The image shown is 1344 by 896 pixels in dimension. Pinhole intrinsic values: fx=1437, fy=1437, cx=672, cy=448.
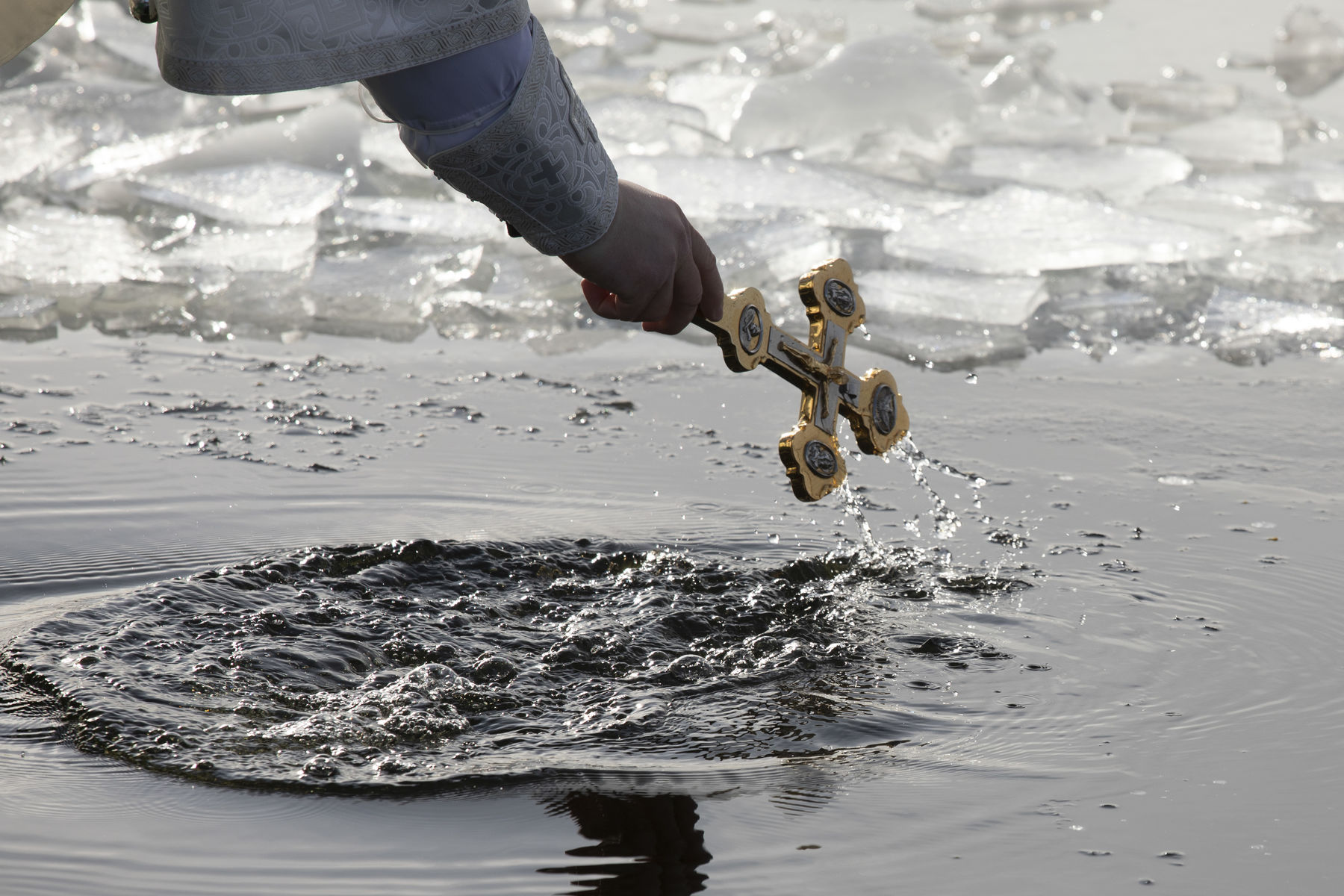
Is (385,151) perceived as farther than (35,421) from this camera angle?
Yes

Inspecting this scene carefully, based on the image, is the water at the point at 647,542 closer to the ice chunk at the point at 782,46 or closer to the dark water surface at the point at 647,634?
the dark water surface at the point at 647,634

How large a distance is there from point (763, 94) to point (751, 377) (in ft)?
8.91

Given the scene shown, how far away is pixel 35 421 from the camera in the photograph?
8.90ft

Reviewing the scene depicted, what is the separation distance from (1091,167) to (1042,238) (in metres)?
1.26

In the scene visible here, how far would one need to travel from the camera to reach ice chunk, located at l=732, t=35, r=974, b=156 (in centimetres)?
551

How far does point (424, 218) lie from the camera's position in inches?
168

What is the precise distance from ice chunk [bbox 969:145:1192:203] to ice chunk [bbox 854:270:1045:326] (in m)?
1.31

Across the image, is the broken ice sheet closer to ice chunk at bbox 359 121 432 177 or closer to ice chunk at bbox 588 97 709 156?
ice chunk at bbox 359 121 432 177

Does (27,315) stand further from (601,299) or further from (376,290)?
(601,299)

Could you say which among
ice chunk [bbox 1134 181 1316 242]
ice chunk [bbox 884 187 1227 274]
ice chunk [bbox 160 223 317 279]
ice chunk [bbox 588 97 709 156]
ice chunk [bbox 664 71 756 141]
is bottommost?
ice chunk [bbox 160 223 317 279]

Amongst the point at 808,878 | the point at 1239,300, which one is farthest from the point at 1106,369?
the point at 808,878

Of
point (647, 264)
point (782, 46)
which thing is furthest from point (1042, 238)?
point (782, 46)

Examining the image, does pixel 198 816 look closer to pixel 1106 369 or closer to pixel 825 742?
pixel 825 742

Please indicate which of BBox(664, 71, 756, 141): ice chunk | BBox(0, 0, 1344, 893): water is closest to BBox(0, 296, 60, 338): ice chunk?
BBox(0, 0, 1344, 893): water
